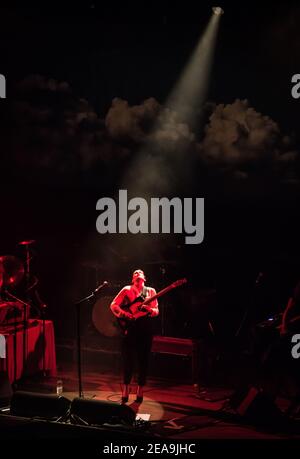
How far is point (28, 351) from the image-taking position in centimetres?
796

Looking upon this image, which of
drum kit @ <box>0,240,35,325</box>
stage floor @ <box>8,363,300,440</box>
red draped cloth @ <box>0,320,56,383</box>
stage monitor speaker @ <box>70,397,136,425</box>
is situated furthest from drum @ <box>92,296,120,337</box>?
stage monitor speaker @ <box>70,397,136,425</box>

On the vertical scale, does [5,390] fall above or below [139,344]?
below

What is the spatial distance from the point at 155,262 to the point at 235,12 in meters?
4.02

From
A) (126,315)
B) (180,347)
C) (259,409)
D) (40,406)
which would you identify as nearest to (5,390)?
(40,406)

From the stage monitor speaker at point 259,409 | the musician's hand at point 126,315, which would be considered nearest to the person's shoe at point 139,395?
the musician's hand at point 126,315

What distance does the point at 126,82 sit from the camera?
9.27 metres

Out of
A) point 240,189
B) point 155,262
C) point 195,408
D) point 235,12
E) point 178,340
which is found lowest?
point 195,408

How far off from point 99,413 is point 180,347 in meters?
2.45

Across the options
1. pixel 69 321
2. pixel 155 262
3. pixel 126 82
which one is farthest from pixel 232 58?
pixel 69 321

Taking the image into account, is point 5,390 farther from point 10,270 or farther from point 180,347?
point 180,347

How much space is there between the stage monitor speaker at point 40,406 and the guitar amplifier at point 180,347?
2.39m

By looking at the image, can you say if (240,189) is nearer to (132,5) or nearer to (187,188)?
(187,188)

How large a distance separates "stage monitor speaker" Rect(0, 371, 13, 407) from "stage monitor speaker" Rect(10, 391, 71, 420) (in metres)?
0.65

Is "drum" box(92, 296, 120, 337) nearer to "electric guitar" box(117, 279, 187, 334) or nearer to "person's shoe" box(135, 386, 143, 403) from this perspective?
"electric guitar" box(117, 279, 187, 334)
